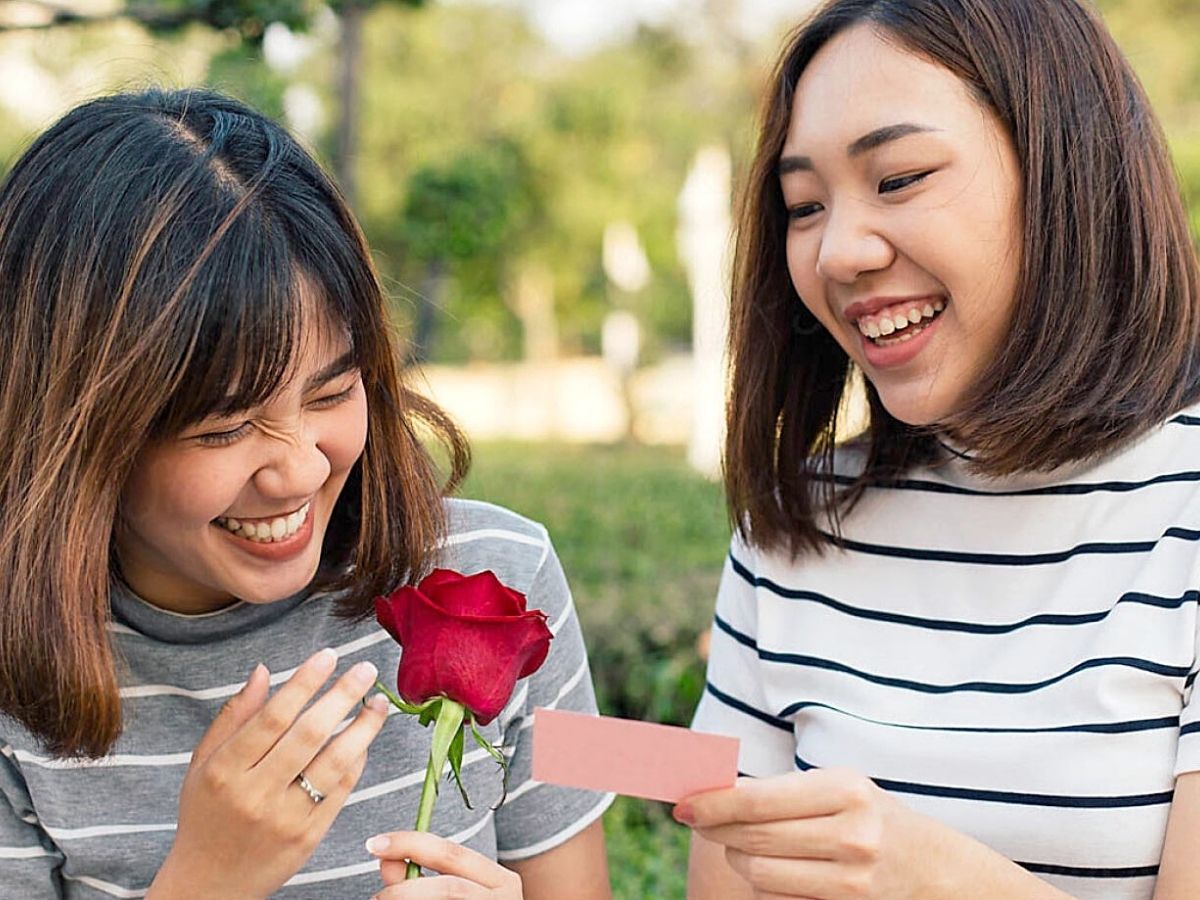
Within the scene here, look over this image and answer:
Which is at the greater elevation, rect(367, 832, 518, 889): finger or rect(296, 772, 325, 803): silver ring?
rect(296, 772, 325, 803): silver ring

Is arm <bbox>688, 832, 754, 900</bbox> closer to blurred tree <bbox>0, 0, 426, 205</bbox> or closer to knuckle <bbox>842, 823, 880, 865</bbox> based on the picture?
knuckle <bbox>842, 823, 880, 865</bbox>

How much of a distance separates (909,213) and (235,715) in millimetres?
879

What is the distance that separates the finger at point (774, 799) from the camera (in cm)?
131

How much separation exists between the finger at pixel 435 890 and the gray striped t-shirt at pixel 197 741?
41 cm

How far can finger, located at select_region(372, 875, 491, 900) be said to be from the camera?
1302 millimetres

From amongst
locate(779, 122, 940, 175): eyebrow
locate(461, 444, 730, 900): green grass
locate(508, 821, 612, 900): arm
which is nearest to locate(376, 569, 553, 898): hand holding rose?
locate(508, 821, 612, 900): arm

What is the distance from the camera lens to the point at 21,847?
1.65 metres

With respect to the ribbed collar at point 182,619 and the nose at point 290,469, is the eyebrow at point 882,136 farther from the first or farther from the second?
the ribbed collar at point 182,619

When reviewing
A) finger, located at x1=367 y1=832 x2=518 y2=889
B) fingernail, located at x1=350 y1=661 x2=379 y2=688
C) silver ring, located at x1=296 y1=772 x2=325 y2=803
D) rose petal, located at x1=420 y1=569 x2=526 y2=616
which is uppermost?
rose petal, located at x1=420 y1=569 x2=526 y2=616

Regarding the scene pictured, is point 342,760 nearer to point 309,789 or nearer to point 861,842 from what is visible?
point 309,789

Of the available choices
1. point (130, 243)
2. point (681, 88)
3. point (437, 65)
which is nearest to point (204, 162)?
point (130, 243)

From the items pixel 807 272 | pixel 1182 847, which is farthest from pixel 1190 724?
pixel 807 272

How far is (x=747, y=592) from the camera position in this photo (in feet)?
6.39

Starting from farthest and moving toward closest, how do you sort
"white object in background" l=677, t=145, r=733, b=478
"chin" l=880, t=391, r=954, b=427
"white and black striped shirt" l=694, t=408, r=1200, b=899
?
"white object in background" l=677, t=145, r=733, b=478 < "chin" l=880, t=391, r=954, b=427 < "white and black striped shirt" l=694, t=408, r=1200, b=899
